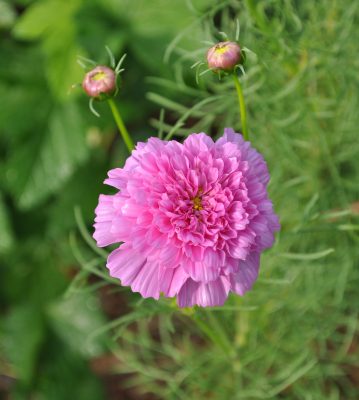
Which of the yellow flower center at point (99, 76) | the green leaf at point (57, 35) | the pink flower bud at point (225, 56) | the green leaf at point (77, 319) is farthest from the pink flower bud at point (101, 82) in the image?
the green leaf at point (77, 319)

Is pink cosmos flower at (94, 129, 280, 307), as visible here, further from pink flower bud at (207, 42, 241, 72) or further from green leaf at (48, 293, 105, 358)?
green leaf at (48, 293, 105, 358)

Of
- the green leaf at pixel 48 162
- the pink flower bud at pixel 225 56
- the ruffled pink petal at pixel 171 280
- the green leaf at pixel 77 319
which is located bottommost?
the green leaf at pixel 77 319

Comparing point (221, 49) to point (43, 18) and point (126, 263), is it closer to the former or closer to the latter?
point (126, 263)

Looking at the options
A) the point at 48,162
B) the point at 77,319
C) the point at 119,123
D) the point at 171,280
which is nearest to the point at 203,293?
the point at 171,280

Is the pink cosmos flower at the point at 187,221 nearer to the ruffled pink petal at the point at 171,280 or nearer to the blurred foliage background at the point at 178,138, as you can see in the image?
the ruffled pink petal at the point at 171,280

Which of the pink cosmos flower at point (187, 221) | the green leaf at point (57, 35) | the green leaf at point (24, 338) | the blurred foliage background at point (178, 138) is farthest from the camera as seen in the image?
the green leaf at point (24, 338)

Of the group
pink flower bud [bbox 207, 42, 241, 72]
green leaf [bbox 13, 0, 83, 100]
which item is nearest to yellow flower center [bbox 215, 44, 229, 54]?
pink flower bud [bbox 207, 42, 241, 72]

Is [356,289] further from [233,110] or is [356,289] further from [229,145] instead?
[229,145]
